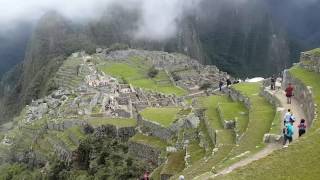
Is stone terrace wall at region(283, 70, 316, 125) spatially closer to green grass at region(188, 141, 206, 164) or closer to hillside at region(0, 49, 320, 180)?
hillside at region(0, 49, 320, 180)

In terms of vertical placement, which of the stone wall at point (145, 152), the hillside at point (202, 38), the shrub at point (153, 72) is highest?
the hillside at point (202, 38)

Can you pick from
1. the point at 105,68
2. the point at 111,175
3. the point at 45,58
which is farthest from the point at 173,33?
the point at 111,175

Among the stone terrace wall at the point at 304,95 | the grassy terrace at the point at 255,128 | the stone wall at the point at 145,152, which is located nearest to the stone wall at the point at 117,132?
the stone wall at the point at 145,152

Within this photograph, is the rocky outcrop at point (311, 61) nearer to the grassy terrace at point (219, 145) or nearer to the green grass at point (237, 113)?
the green grass at point (237, 113)

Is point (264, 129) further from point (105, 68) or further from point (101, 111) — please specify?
point (105, 68)

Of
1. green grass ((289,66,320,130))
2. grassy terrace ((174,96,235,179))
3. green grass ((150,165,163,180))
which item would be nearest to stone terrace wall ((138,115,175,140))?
grassy terrace ((174,96,235,179))

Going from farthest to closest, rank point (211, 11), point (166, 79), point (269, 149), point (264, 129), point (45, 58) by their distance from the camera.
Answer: point (211, 11) → point (45, 58) → point (166, 79) → point (264, 129) → point (269, 149)
